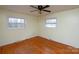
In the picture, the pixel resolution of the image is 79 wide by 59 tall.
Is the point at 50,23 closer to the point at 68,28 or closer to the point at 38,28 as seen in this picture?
the point at 38,28

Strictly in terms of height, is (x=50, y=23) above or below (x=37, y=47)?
above

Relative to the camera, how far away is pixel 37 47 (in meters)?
3.20

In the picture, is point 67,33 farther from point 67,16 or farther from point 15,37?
point 15,37

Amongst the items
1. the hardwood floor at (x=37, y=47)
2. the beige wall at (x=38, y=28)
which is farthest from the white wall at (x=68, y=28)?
→ the hardwood floor at (x=37, y=47)

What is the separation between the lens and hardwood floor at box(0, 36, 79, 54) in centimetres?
255

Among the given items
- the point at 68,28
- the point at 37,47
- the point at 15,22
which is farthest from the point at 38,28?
the point at 68,28

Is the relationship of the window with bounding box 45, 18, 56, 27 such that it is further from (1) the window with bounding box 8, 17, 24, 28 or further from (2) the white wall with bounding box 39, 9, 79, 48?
(1) the window with bounding box 8, 17, 24, 28

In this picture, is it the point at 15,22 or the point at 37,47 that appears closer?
the point at 15,22

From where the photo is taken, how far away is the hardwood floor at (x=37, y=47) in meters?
2.55

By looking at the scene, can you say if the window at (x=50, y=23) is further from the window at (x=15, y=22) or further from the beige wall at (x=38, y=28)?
the window at (x=15, y=22)

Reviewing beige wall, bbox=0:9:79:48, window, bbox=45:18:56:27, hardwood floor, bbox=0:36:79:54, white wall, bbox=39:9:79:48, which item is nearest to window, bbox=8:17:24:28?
beige wall, bbox=0:9:79:48

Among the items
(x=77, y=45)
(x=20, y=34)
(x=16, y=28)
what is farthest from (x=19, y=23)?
(x=77, y=45)

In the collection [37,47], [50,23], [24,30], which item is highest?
[50,23]
